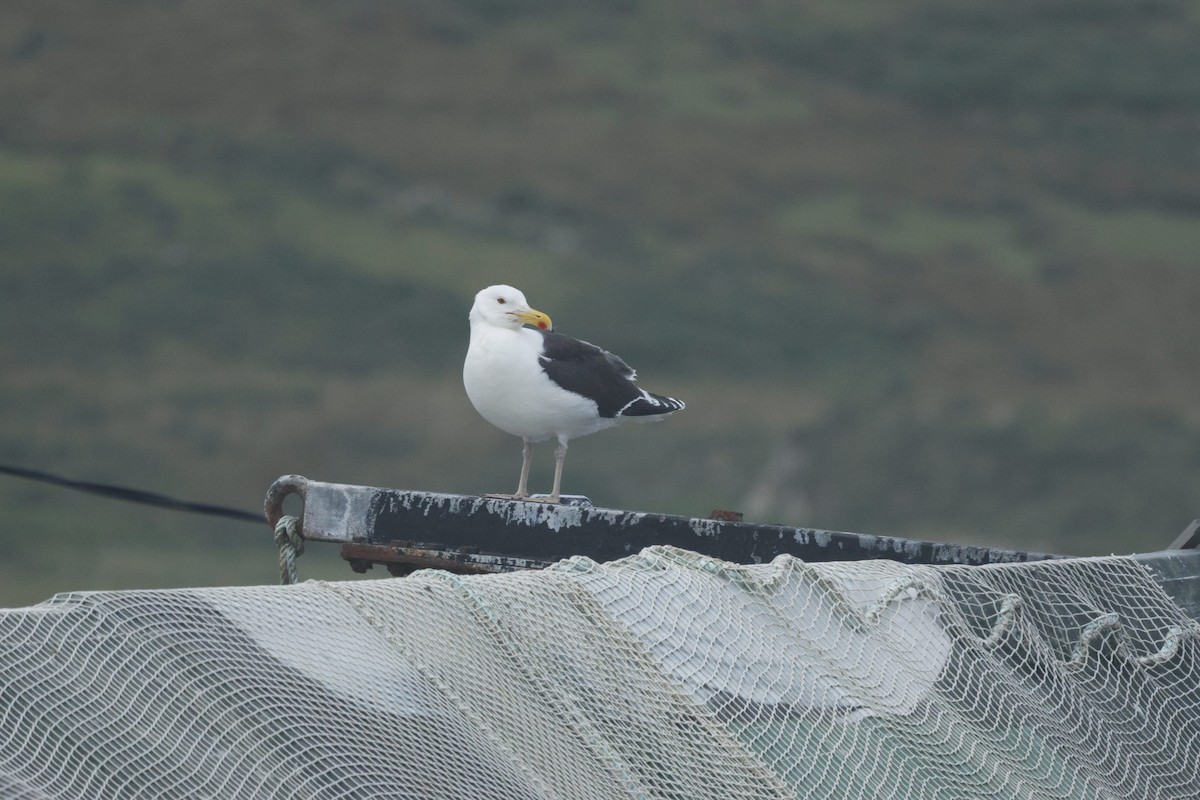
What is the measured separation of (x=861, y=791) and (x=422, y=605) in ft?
3.17

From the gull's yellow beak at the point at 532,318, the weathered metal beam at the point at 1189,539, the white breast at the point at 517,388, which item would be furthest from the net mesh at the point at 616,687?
the gull's yellow beak at the point at 532,318

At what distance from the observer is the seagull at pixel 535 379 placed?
25.1 ft

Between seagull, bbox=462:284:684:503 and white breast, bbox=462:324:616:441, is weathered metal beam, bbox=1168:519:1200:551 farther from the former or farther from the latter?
white breast, bbox=462:324:616:441

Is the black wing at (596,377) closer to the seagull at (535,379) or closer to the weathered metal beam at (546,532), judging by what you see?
the seagull at (535,379)

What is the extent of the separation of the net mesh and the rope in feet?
8.53

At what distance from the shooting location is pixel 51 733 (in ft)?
7.84

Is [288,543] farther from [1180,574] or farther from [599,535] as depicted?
[1180,574]

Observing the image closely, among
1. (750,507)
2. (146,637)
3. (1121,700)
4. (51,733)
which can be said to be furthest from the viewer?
(750,507)

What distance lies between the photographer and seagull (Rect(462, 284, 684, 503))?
765 cm

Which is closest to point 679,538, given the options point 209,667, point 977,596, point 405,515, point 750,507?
point 405,515

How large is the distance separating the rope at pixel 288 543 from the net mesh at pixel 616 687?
2600 millimetres

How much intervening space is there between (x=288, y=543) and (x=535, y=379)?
198cm

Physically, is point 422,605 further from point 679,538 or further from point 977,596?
point 679,538

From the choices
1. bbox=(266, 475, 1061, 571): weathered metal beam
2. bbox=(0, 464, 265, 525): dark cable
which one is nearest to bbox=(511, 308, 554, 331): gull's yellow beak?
bbox=(0, 464, 265, 525): dark cable
